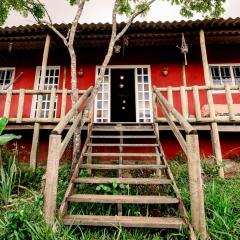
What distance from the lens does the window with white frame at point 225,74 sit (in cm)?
892

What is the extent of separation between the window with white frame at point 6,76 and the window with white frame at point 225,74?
26.4 ft

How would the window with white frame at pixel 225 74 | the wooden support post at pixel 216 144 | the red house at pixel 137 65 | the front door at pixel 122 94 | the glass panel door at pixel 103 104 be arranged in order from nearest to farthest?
the wooden support post at pixel 216 144
the red house at pixel 137 65
the glass panel door at pixel 103 104
the window with white frame at pixel 225 74
the front door at pixel 122 94

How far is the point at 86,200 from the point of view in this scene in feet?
11.5

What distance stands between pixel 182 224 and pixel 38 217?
6.67 feet

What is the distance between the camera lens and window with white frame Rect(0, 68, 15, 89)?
945 centimetres

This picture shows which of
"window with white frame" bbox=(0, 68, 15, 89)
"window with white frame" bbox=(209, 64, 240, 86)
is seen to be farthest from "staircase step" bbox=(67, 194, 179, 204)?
"window with white frame" bbox=(0, 68, 15, 89)

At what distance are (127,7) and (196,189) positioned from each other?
21.1 ft

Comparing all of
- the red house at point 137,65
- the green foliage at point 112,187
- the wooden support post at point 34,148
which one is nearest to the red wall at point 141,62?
the red house at point 137,65

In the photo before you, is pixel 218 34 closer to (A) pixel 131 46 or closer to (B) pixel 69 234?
(A) pixel 131 46

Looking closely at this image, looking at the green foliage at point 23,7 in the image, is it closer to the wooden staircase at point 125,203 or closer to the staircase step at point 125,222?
the wooden staircase at point 125,203

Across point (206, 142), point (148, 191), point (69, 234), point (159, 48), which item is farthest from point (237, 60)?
point (69, 234)

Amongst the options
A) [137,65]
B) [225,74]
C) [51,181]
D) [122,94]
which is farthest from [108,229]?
[122,94]

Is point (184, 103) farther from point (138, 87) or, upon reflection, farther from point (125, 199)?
point (125, 199)

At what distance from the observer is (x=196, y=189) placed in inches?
122
